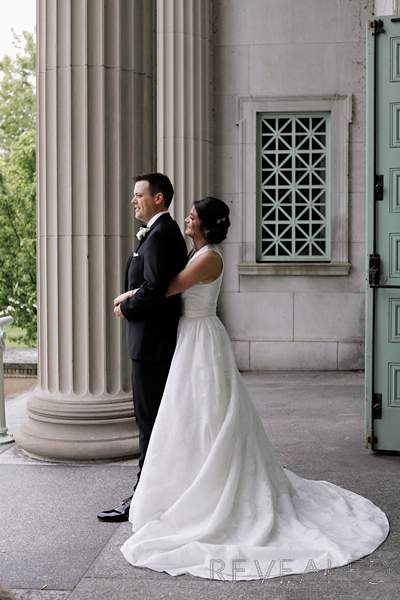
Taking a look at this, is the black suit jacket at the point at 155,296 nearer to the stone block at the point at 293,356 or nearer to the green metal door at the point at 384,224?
the green metal door at the point at 384,224

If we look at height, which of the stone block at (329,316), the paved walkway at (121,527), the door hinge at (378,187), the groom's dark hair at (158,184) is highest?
the door hinge at (378,187)

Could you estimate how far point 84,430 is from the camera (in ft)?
22.7

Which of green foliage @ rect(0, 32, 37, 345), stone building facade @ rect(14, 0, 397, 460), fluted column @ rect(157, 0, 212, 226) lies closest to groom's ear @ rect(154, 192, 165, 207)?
stone building facade @ rect(14, 0, 397, 460)

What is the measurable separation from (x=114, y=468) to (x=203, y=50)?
22.8ft

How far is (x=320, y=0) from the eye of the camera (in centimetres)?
1264

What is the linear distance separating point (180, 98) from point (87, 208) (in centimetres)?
495

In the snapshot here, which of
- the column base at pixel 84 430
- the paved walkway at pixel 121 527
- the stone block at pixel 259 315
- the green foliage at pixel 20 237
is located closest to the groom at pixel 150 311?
the paved walkway at pixel 121 527

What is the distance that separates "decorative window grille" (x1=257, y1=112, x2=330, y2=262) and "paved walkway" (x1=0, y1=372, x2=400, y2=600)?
3911 mm

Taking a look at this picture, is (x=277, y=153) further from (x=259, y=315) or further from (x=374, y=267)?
(x=374, y=267)

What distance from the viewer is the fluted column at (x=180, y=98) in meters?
11.4

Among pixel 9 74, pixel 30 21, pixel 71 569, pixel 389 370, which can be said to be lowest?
pixel 71 569

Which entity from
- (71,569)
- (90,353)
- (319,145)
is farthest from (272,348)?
(71,569)

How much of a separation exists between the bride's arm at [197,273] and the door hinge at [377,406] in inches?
102

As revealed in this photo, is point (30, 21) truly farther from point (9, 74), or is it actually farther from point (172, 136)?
point (172, 136)
